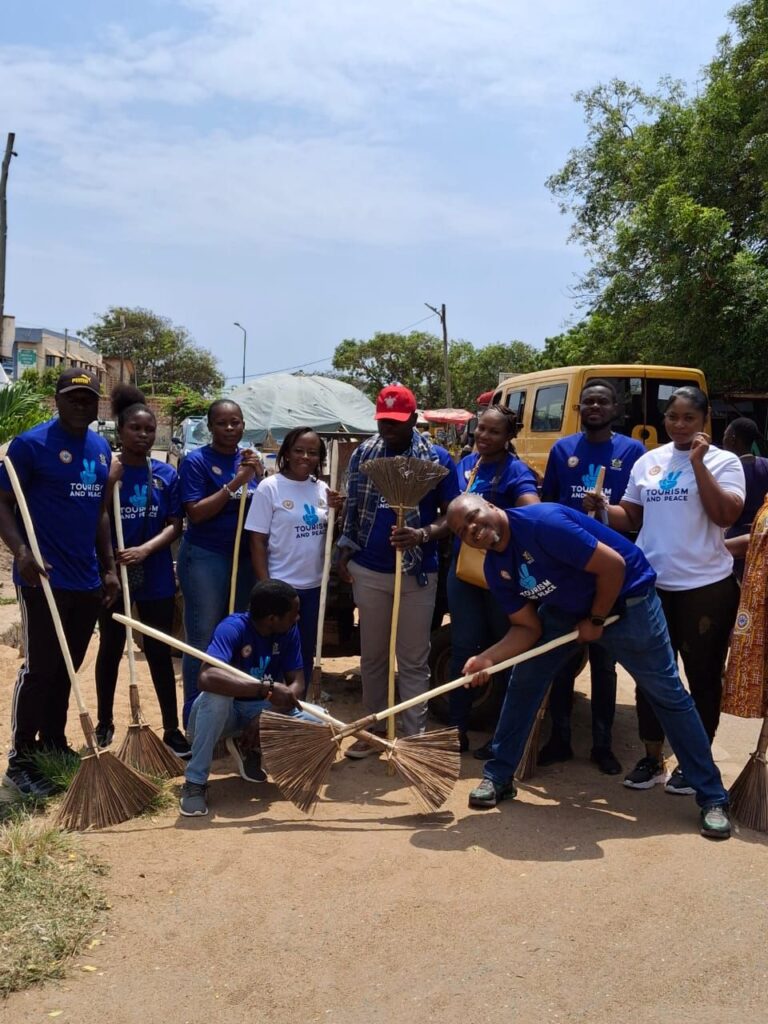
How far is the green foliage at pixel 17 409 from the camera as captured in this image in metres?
10.3

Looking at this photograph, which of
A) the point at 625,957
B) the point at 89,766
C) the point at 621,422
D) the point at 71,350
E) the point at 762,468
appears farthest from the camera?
the point at 71,350

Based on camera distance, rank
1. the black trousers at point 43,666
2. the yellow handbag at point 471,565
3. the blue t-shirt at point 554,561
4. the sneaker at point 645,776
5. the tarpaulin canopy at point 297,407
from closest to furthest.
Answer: the blue t-shirt at point 554,561
the black trousers at point 43,666
the sneaker at point 645,776
the yellow handbag at point 471,565
the tarpaulin canopy at point 297,407

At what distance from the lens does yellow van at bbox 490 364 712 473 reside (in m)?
10.6

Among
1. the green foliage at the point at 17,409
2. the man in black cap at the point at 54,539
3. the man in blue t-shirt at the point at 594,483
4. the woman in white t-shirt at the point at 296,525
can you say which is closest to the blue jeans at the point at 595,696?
the man in blue t-shirt at the point at 594,483

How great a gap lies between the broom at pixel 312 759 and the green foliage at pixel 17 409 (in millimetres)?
6745

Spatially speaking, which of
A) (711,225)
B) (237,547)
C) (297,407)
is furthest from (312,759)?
(297,407)

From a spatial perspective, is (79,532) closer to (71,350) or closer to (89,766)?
(89,766)

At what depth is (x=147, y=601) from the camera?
519cm

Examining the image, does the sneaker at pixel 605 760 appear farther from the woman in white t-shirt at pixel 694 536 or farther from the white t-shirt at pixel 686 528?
the white t-shirt at pixel 686 528

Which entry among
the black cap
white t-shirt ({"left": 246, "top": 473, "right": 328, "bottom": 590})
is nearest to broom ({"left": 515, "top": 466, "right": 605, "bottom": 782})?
white t-shirt ({"left": 246, "top": 473, "right": 328, "bottom": 590})

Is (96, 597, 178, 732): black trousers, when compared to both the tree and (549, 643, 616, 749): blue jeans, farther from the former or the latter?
the tree

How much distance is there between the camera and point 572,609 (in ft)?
13.8

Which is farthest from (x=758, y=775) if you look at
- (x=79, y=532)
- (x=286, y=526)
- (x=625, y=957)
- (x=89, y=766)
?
(x=79, y=532)

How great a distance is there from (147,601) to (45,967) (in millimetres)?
2358
